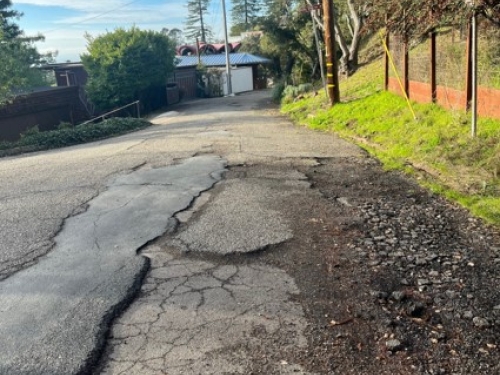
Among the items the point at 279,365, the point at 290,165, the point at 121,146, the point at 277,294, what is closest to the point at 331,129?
the point at 290,165

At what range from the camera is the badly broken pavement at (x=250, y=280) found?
3229 mm

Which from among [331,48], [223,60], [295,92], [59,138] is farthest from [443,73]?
[223,60]

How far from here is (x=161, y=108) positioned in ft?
106

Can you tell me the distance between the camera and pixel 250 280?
14.3 ft

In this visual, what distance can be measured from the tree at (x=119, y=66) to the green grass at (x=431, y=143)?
16.0 m

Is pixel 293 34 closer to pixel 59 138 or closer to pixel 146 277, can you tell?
pixel 59 138

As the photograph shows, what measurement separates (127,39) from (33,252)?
25755mm

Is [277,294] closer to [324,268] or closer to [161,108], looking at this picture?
[324,268]

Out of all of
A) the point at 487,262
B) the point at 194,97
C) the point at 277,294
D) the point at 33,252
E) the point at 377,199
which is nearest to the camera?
the point at 277,294

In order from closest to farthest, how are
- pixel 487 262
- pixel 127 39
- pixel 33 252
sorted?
pixel 487 262
pixel 33 252
pixel 127 39

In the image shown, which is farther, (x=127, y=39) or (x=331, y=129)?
(x=127, y=39)

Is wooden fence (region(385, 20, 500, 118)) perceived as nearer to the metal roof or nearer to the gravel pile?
the gravel pile

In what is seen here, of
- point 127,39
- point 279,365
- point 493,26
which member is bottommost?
point 279,365

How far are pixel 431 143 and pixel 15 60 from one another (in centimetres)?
1941
